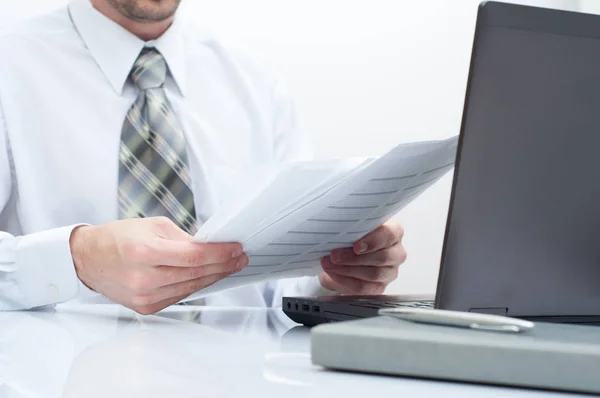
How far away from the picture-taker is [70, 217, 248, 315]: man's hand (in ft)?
A: 2.23

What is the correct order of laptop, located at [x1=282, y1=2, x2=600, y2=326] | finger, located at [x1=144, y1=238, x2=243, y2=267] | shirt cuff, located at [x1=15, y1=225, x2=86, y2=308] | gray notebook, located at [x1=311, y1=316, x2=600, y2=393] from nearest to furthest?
gray notebook, located at [x1=311, y1=316, x2=600, y2=393]
laptop, located at [x1=282, y1=2, x2=600, y2=326]
finger, located at [x1=144, y1=238, x2=243, y2=267]
shirt cuff, located at [x1=15, y1=225, x2=86, y2=308]

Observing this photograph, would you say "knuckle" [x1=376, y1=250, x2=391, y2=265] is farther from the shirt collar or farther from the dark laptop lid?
the shirt collar

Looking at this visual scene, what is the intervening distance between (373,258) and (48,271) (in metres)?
0.39

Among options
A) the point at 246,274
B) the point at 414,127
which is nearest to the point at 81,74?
the point at 246,274

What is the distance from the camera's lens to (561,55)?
0.54 metres

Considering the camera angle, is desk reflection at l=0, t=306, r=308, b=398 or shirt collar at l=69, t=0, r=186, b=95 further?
shirt collar at l=69, t=0, r=186, b=95

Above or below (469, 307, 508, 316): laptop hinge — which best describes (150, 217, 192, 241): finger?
above

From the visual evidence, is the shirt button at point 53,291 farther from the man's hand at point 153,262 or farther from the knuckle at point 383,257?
the knuckle at point 383,257

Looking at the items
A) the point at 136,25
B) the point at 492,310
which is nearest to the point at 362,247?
the point at 492,310

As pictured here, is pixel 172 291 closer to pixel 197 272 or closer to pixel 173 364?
pixel 197 272

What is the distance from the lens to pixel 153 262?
697 millimetres

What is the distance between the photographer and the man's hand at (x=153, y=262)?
0.68 m

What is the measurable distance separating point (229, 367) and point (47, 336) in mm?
243

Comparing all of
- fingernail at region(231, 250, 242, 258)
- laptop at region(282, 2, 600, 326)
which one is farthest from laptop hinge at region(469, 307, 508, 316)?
fingernail at region(231, 250, 242, 258)
